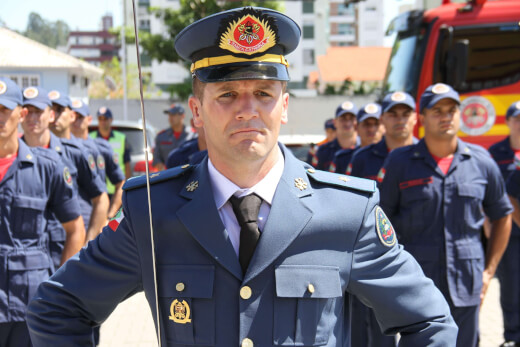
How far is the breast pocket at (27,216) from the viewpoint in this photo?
364cm

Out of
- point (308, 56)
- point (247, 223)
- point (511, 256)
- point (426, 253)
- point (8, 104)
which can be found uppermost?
point (308, 56)

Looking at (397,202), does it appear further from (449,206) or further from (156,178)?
(156,178)

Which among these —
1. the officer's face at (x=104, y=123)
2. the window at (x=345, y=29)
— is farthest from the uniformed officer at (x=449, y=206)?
the window at (x=345, y=29)

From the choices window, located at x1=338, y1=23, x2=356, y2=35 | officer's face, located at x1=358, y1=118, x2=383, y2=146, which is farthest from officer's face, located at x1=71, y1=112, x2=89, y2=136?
window, located at x1=338, y1=23, x2=356, y2=35

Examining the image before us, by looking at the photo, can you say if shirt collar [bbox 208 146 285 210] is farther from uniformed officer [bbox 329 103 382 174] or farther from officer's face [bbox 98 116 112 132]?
officer's face [bbox 98 116 112 132]

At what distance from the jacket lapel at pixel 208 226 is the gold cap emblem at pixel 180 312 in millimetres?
183

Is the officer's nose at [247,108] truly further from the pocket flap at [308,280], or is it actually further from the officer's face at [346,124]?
the officer's face at [346,124]

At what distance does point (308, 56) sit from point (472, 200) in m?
62.9

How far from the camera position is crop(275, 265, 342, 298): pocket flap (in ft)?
6.32

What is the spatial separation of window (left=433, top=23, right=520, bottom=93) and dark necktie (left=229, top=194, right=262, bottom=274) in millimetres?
6507

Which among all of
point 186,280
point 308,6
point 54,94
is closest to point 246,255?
point 186,280

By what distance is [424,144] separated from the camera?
14.5ft

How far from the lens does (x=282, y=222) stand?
77.2 inches

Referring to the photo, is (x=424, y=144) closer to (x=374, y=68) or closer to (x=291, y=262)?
(x=291, y=262)
